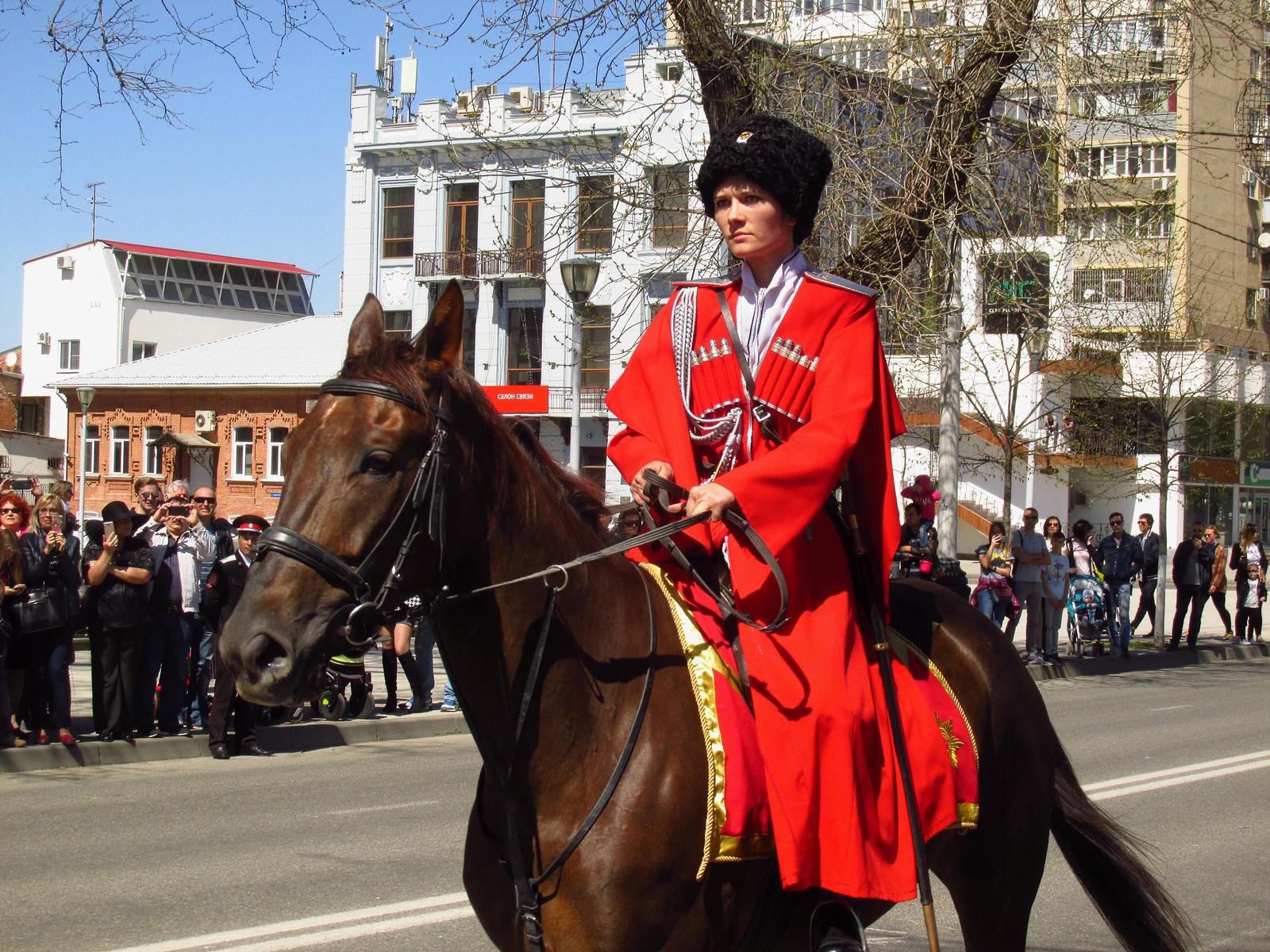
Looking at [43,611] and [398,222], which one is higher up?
[398,222]

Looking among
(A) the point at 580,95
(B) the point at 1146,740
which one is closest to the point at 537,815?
(B) the point at 1146,740

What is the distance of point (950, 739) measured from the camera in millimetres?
3928

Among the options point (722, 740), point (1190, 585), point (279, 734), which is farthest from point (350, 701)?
point (1190, 585)

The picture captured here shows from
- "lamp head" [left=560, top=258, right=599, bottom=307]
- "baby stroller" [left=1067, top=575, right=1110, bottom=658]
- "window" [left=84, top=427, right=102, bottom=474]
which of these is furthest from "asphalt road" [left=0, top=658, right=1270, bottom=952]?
"window" [left=84, top=427, right=102, bottom=474]

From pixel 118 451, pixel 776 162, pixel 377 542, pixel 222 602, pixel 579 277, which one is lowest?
pixel 222 602

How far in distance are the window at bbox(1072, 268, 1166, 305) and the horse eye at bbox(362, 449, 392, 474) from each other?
13748 millimetres

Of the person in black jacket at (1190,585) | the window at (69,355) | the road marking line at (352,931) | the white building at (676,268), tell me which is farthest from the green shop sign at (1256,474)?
the window at (69,355)

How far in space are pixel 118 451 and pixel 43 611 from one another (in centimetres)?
4246

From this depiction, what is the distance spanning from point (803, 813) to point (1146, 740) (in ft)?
33.1

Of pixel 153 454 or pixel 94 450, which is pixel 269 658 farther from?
pixel 94 450

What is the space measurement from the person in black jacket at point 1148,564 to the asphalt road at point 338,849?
9909 millimetres

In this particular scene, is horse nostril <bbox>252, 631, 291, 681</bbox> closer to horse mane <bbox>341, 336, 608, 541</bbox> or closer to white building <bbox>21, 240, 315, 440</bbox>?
horse mane <bbox>341, 336, 608, 541</bbox>

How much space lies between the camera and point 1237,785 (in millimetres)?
10203

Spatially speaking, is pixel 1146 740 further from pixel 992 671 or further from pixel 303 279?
pixel 303 279
